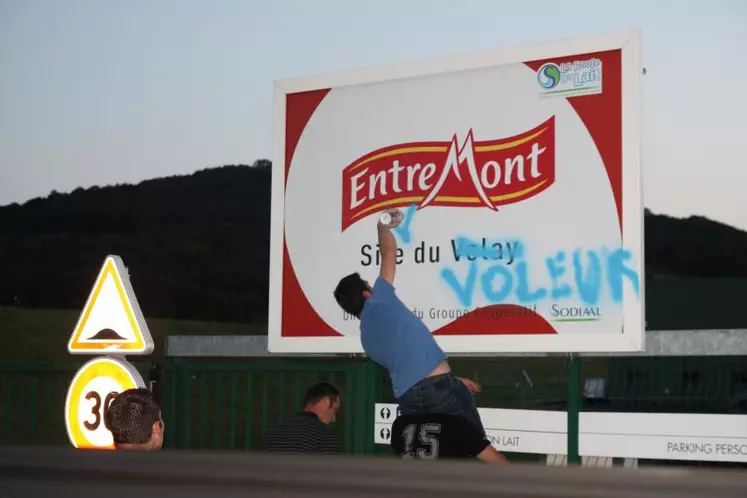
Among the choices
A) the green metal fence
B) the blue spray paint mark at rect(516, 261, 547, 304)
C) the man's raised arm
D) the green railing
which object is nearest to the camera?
the green metal fence

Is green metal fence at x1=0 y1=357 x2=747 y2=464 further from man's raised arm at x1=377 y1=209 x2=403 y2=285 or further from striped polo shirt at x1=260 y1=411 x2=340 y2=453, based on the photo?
man's raised arm at x1=377 y1=209 x2=403 y2=285

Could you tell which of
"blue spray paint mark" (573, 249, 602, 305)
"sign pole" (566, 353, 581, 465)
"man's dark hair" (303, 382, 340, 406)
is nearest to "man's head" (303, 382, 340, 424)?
"man's dark hair" (303, 382, 340, 406)

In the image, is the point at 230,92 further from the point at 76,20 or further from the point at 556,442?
the point at 556,442

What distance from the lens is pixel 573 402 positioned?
5.85m

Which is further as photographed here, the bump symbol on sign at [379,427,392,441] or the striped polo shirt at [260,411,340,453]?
the bump symbol on sign at [379,427,392,441]

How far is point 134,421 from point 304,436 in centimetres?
276

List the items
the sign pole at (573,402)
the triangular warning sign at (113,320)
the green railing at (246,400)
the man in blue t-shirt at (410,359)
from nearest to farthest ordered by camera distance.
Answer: the man in blue t-shirt at (410,359)
the sign pole at (573,402)
the triangular warning sign at (113,320)
the green railing at (246,400)

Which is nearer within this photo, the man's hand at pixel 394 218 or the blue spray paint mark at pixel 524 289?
the blue spray paint mark at pixel 524 289

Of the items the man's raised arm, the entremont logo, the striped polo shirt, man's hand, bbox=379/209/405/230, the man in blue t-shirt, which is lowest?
the striped polo shirt

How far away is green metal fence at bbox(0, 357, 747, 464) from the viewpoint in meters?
5.58

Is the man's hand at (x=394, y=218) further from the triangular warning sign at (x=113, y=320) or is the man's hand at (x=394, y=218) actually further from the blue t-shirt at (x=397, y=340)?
the triangular warning sign at (x=113, y=320)

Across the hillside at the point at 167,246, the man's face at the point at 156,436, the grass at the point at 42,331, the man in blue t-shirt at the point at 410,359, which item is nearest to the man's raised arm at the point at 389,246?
the man in blue t-shirt at the point at 410,359

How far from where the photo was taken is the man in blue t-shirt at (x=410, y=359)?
17.4ft

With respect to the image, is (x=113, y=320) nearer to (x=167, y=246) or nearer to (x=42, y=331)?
(x=42, y=331)
